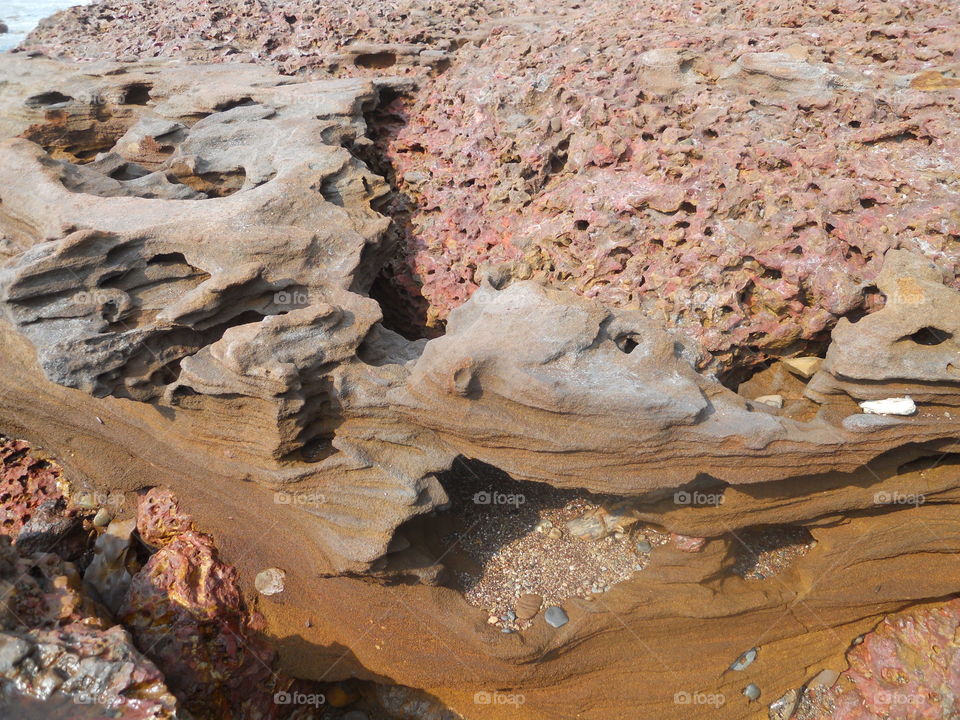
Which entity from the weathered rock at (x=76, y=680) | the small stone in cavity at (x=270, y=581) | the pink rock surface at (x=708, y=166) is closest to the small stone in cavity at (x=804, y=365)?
the pink rock surface at (x=708, y=166)

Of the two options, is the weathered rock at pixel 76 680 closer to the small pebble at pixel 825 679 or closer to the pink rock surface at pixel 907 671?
the small pebble at pixel 825 679

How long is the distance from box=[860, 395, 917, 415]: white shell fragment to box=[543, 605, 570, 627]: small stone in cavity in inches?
85.0

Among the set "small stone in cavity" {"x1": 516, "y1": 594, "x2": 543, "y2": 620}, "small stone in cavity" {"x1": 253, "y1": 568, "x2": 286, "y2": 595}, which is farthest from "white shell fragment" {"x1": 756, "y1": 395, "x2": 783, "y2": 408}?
"small stone in cavity" {"x1": 253, "y1": 568, "x2": 286, "y2": 595}

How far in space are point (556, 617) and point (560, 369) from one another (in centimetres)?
173

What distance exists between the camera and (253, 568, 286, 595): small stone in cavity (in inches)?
166

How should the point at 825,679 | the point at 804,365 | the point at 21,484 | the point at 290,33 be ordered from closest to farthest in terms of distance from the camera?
the point at 804,365
the point at 825,679
the point at 21,484
the point at 290,33

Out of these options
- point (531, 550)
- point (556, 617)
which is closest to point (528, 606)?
point (556, 617)

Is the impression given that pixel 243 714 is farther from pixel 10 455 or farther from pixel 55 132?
pixel 55 132

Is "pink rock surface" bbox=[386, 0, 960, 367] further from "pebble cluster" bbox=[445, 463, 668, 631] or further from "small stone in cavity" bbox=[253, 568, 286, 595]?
"small stone in cavity" bbox=[253, 568, 286, 595]

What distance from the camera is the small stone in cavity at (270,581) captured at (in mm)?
4223

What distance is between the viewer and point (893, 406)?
3.38 metres

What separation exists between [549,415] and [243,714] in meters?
2.86

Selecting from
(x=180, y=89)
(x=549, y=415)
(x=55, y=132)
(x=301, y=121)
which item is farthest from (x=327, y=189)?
(x=55, y=132)

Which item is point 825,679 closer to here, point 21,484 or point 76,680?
point 76,680
